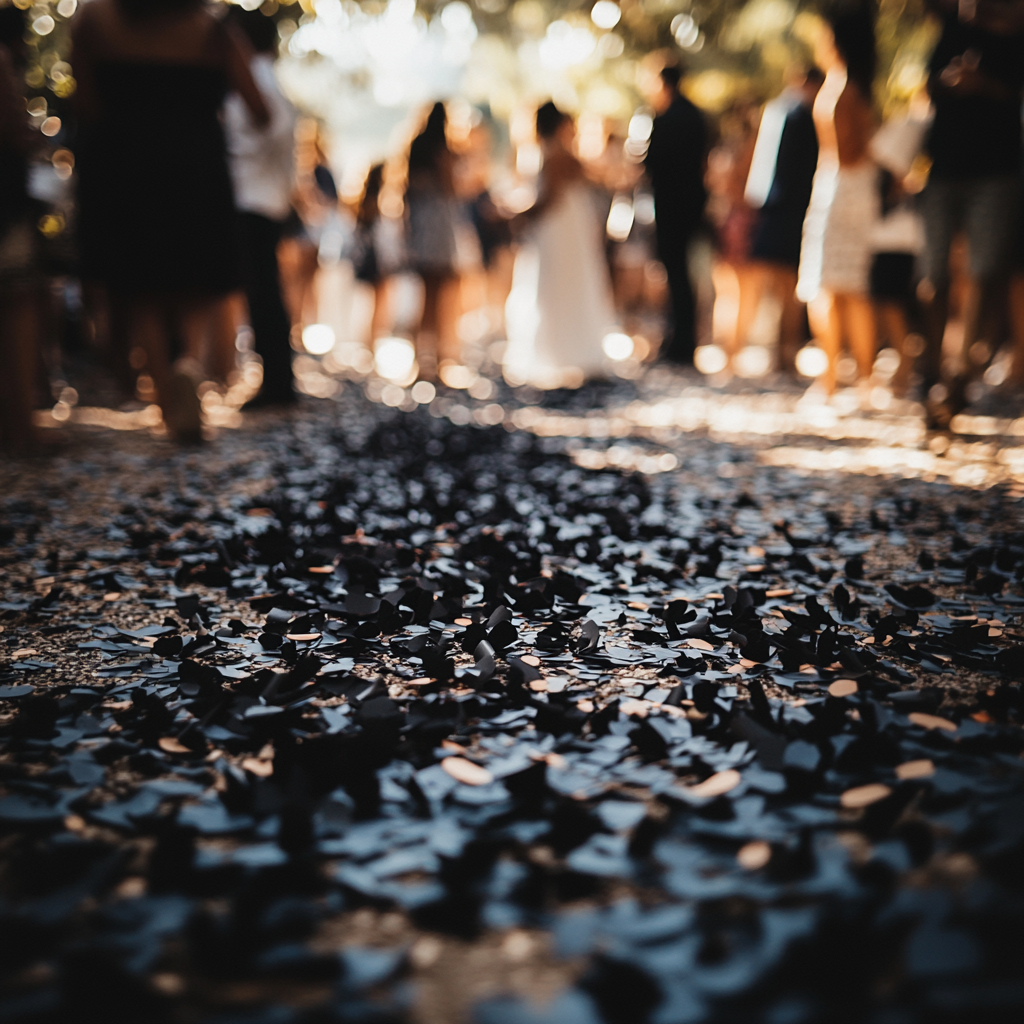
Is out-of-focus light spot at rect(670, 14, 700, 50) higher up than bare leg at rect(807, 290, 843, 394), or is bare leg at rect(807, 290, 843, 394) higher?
out-of-focus light spot at rect(670, 14, 700, 50)

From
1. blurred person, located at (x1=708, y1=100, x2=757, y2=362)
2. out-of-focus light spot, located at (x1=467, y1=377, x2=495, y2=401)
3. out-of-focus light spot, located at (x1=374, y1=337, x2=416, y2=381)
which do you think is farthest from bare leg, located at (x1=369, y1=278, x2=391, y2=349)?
blurred person, located at (x1=708, y1=100, x2=757, y2=362)

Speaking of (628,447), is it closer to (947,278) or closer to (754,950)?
(947,278)

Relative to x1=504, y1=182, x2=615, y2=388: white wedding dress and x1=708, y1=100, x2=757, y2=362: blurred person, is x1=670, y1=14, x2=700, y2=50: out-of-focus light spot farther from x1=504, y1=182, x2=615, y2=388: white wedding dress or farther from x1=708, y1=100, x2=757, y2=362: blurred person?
x1=504, y1=182, x2=615, y2=388: white wedding dress

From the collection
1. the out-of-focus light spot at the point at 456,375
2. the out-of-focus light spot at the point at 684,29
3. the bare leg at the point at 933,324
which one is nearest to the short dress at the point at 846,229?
the bare leg at the point at 933,324

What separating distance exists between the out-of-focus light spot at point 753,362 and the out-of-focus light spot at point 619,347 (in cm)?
150

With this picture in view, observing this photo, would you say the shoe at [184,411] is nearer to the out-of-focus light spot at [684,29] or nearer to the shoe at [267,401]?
the shoe at [267,401]

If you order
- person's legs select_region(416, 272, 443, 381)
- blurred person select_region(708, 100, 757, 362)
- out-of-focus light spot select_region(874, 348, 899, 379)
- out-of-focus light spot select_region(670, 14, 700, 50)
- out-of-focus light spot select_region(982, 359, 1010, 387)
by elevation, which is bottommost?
out-of-focus light spot select_region(982, 359, 1010, 387)

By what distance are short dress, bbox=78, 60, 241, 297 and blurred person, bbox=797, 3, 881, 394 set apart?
13.5ft

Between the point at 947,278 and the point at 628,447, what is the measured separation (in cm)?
221

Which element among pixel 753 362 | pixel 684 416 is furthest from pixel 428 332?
pixel 753 362

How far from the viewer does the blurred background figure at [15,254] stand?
4.56 m

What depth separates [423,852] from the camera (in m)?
1.58

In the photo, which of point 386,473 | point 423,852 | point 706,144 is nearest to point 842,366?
point 706,144

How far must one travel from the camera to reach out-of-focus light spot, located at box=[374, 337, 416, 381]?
32.0 ft
